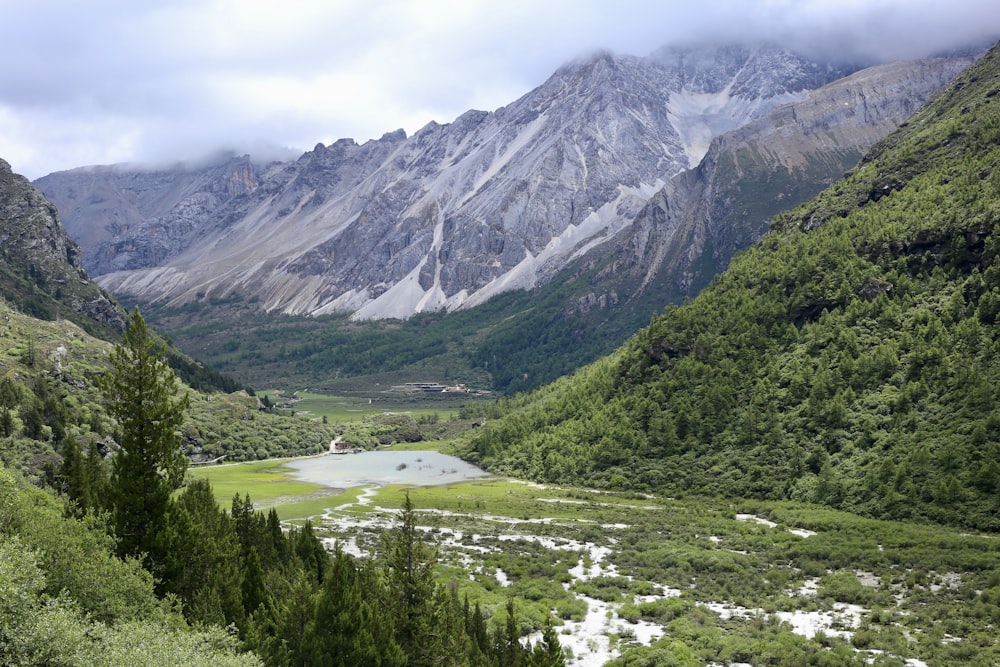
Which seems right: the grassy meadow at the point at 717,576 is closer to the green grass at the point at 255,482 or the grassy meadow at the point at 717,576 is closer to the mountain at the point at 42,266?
the green grass at the point at 255,482

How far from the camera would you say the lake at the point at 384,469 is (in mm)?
115625

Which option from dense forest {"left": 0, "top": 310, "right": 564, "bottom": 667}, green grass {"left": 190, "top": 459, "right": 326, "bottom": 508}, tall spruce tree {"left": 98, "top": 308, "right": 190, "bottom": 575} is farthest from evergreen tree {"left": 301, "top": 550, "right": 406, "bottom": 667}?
green grass {"left": 190, "top": 459, "right": 326, "bottom": 508}

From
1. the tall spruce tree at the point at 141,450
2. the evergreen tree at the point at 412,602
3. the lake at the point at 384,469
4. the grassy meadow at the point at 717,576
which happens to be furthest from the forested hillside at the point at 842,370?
the tall spruce tree at the point at 141,450

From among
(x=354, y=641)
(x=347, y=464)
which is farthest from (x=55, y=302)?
(x=354, y=641)

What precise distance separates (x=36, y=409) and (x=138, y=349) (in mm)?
56827

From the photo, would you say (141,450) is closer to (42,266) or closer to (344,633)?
(344,633)

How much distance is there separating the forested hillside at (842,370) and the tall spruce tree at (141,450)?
58124 mm

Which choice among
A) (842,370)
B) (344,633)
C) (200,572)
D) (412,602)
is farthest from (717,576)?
(842,370)

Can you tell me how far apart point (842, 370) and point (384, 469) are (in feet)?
248

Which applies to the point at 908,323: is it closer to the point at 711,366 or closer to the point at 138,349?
the point at 711,366

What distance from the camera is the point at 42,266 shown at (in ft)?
550

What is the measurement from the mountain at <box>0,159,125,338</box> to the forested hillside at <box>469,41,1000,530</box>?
92.4 m

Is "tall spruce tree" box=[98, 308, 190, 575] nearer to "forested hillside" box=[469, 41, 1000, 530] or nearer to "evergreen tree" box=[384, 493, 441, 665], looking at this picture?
"evergreen tree" box=[384, 493, 441, 665]

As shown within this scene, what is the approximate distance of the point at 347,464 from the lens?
13800 cm
